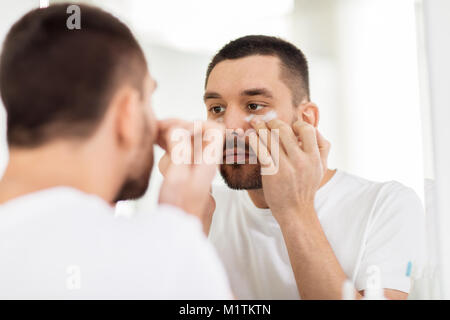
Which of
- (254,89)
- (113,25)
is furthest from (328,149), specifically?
(113,25)

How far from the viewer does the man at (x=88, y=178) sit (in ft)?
2.02

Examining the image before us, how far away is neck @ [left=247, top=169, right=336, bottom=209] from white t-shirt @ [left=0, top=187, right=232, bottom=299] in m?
0.31

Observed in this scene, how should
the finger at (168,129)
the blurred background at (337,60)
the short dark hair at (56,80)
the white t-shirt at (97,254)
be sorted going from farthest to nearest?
1. the blurred background at (337,60)
2. the finger at (168,129)
3. the short dark hair at (56,80)
4. the white t-shirt at (97,254)

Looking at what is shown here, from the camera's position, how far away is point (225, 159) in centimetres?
93

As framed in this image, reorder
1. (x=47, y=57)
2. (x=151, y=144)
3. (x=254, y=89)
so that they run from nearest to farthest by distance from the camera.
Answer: (x=47, y=57), (x=151, y=144), (x=254, y=89)

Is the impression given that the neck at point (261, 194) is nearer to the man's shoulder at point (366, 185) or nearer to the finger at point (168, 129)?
the man's shoulder at point (366, 185)

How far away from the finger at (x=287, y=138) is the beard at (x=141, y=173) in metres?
0.23

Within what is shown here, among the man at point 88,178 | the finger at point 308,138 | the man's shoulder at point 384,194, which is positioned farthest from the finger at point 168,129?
the man's shoulder at point 384,194

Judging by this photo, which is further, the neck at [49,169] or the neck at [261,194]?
the neck at [261,194]

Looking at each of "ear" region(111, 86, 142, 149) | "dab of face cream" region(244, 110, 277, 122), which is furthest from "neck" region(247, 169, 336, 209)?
"ear" region(111, 86, 142, 149)

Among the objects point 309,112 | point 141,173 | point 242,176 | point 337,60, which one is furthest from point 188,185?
point 337,60
